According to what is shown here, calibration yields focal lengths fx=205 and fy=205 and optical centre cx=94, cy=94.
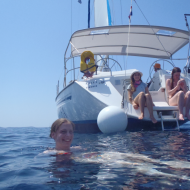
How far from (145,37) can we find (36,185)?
22.5ft

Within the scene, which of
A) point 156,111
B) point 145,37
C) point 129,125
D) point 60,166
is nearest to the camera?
point 60,166

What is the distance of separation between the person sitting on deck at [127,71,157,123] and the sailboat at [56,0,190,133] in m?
0.14

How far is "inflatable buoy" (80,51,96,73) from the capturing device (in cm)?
573

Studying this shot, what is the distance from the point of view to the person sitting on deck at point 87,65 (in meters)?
5.72

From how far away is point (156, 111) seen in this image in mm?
4766

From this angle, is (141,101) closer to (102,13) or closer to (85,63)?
(85,63)

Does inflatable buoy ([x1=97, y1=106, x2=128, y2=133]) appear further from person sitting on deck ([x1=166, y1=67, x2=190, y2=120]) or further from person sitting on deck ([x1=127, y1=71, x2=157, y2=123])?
person sitting on deck ([x1=166, y1=67, x2=190, y2=120])

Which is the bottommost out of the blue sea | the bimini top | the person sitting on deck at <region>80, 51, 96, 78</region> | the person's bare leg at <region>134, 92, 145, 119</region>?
the blue sea

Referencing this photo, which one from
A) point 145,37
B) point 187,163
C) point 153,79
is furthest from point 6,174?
point 145,37

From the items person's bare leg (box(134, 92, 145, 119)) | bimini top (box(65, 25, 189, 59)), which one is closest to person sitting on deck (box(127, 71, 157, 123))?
person's bare leg (box(134, 92, 145, 119))

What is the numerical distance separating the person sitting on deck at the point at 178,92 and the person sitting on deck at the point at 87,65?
2.04 m

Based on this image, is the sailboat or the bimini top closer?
the sailboat

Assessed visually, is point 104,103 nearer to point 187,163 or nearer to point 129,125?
point 129,125

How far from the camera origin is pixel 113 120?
4387mm
